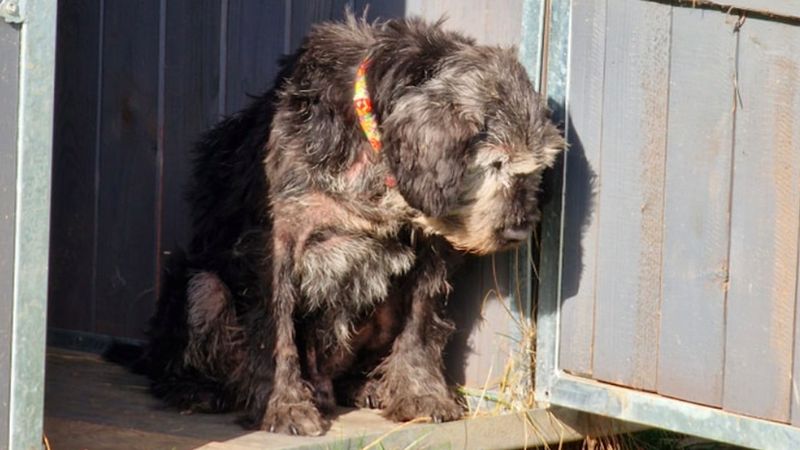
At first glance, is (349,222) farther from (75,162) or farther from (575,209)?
(75,162)

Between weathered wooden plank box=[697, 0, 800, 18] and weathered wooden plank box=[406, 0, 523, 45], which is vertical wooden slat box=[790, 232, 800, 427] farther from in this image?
weathered wooden plank box=[406, 0, 523, 45]

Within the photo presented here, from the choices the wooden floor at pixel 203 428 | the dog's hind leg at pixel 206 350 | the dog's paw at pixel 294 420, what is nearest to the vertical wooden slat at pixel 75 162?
the wooden floor at pixel 203 428

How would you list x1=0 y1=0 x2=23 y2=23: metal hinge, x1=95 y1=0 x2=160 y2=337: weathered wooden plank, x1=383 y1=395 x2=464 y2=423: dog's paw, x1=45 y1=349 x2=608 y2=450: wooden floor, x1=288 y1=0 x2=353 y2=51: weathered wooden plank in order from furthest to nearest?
x1=95 y1=0 x2=160 y2=337: weathered wooden plank → x1=288 y1=0 x2=353 y2=51: weathered wooden plank → x1=383 y1=395 x2=464 y2=423: dog's paw → x1=45 y1=349 x2=608 y2=450: wooden floor → x1=0 y1=0 x2=23 y2=23: metal hinge

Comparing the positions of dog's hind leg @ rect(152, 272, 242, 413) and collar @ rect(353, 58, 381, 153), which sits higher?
collar @ rect(353, 58, 381, 153)

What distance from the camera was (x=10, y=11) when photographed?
140 inches

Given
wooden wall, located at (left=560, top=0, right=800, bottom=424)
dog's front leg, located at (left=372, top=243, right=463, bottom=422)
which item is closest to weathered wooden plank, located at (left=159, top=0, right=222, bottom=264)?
dog's front leg, located at (left=372, top=243, right=463, bottom=422)

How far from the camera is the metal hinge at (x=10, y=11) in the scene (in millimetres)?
3551

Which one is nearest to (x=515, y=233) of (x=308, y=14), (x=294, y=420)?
(x=294, y=420)

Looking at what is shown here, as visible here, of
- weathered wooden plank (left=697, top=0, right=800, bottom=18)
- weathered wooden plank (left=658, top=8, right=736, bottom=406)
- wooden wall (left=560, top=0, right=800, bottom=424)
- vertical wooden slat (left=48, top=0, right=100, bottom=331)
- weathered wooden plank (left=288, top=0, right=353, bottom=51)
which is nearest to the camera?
weathered wooden plank (left=697, top=0, right=800, bottom=18)

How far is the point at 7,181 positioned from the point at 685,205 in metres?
2.15

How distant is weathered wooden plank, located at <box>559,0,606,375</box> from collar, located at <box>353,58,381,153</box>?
71 centimetres

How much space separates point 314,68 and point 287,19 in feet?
2.82

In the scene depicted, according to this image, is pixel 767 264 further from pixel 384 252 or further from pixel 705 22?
pixel 384 252

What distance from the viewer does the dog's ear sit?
177 inches
